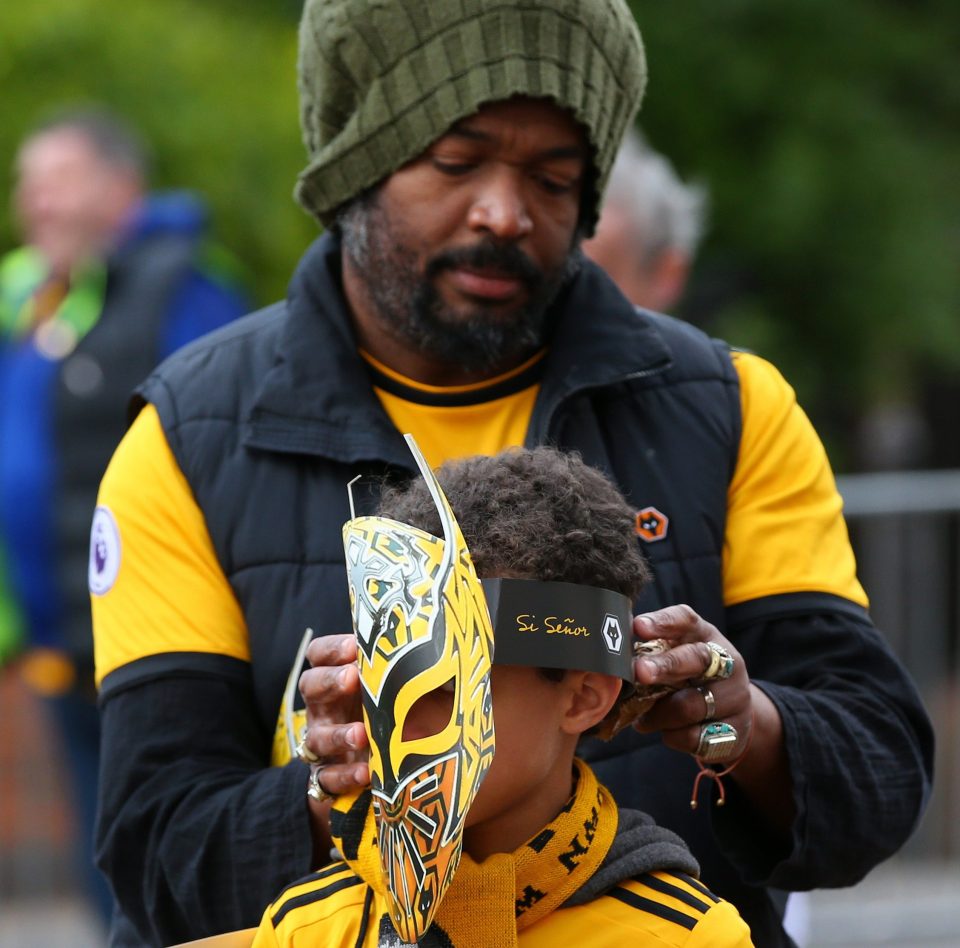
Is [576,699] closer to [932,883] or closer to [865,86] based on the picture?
[932,883]

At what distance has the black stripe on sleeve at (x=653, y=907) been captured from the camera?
2523mm

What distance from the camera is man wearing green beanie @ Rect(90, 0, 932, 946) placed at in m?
2.98

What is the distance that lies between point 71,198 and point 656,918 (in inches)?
174

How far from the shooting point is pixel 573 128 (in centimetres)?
319

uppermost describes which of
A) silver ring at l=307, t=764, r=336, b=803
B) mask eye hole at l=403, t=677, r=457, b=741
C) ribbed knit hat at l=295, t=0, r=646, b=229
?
ribbed knit hat at l=295, t=0, r=646, b=229

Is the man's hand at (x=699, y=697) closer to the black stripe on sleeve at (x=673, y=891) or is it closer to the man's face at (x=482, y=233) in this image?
the black stripe on sleeve at (x=673, y=891)

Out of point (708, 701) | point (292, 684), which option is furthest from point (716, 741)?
point (292, 684)

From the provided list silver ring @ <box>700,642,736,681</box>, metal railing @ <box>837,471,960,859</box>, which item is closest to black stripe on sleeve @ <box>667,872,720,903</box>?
silver ring @ <box>700,642,736,681</box>

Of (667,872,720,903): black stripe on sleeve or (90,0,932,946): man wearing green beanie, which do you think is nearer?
(667,872,720,903): black stripe on sleeve

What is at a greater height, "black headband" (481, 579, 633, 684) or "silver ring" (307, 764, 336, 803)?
"black headband" (481, 579, 633, 684)

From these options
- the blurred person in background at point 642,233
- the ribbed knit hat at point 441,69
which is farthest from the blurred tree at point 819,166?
the ribbed knit hat at point 441,69

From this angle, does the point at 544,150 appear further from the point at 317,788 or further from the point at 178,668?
the point at 317,788

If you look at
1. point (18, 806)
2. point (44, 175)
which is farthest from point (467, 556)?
point (18, 806)

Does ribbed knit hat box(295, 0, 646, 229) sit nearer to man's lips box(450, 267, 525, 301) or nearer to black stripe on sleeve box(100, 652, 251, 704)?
man's lips box(450, 267, 525, 301)
